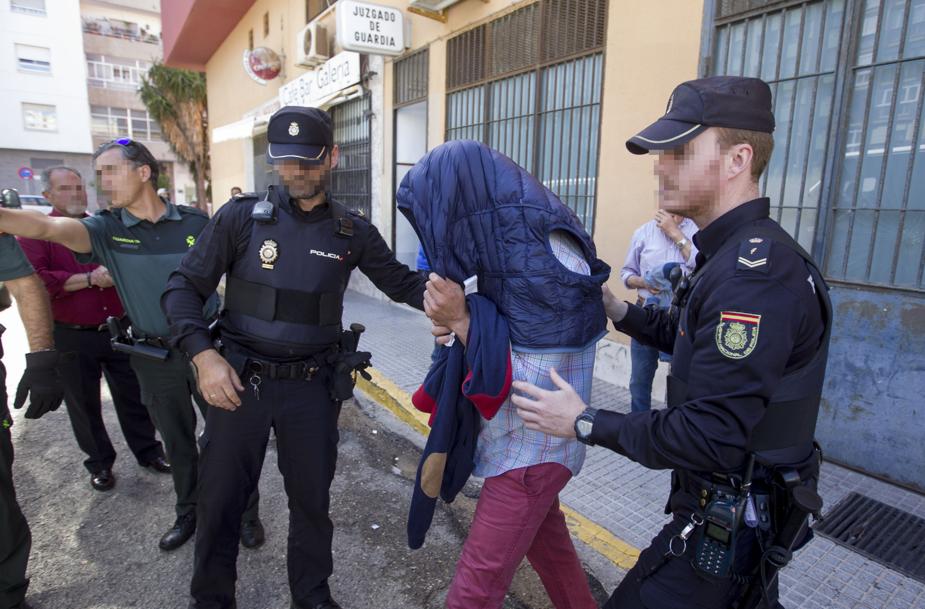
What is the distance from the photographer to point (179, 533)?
8.95ft

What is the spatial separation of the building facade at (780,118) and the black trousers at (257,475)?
319 centimetres

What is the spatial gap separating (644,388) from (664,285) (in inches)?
33.1

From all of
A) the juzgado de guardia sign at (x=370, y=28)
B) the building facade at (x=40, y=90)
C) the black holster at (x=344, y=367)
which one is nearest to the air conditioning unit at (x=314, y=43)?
the juzgado de guardia sign at (x=370, y=28)

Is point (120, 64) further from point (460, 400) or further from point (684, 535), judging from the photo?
point (684, 535)

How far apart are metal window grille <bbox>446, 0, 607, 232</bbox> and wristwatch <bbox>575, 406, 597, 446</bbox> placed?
12.8 ft

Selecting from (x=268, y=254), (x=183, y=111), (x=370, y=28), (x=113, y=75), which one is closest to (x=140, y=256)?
(x=268, y=254)

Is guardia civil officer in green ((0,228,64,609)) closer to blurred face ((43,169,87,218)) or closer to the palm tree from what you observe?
blurred face ((43,169,87,218))

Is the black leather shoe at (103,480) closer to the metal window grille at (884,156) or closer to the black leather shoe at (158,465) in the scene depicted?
the black leather shoe at (158,465)

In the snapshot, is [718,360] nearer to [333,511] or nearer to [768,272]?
[768,272]

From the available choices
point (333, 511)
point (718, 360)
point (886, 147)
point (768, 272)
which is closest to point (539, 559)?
point (718, 360)

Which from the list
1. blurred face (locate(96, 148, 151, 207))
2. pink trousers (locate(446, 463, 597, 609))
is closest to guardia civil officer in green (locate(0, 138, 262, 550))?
blurred face (locate(96, 148, 151, 207))

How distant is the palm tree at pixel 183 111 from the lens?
19.8 metres

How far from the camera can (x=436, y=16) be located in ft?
21.5

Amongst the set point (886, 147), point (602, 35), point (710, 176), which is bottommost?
point (710, 176)
